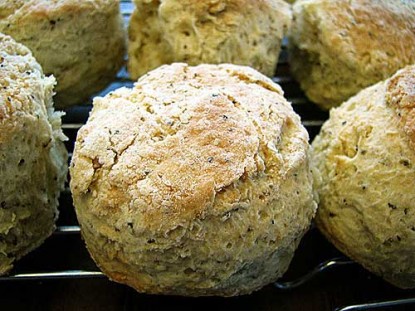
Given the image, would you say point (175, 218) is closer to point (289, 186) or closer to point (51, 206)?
point (289, 186)

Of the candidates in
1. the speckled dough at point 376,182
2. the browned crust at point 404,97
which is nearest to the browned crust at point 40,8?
the speckled dough at point 376,182

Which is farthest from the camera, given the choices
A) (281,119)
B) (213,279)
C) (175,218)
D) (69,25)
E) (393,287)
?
(69,25)

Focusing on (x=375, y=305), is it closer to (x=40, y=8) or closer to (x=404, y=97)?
(x=404, y=97)

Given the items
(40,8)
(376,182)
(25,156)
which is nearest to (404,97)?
(376,182)

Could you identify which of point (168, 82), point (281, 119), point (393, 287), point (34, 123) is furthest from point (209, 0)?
point (393, 287)

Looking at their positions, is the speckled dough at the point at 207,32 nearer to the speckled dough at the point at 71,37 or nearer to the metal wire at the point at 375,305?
the speckled dough at the point at 71,37

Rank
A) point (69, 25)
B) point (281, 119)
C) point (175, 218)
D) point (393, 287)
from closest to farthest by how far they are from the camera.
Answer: point (175, 218), point (281, 119), point (393, 287), point (69, 25)

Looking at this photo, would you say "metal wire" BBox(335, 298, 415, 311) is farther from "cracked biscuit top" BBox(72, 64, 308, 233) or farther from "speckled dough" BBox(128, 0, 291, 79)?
"speckled dough" BBox(128, 0, 291, 79)
